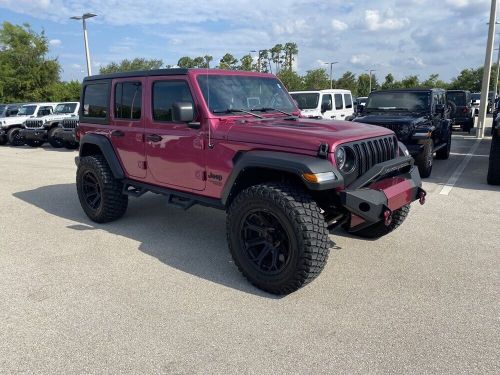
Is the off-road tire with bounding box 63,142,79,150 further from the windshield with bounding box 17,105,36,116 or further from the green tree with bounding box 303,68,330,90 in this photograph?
the green tree with bounding box 303,68,330,90

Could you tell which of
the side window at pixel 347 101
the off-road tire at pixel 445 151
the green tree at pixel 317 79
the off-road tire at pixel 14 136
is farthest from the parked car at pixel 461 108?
the green tree at pixel 317 79

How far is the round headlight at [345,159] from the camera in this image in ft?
10.9

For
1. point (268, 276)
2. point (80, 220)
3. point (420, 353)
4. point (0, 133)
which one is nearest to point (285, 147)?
point (268, 276)

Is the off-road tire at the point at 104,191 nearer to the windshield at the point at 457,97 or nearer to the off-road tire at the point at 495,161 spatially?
the off-road tire at the point at 495,161

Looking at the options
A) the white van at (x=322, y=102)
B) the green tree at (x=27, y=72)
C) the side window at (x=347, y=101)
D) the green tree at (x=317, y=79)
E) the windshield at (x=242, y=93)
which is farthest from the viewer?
the green tree at (x=317, y=79)

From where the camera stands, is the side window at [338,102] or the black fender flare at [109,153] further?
the side window at [338,102]

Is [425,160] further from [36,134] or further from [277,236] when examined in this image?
[36,134]

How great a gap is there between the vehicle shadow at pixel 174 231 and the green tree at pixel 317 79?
134 ft

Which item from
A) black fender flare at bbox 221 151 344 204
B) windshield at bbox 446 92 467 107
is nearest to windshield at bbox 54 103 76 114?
black fender flare at bbox 221 151 344 204

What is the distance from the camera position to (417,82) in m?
54.8

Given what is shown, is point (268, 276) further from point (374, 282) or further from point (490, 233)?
point (490, 233)

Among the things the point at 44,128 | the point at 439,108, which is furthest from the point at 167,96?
the point at 44,128

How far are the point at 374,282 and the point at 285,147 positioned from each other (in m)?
1.48

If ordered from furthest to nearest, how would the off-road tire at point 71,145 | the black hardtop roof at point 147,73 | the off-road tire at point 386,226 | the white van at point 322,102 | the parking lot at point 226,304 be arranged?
the off-road tire at point 71,145
the white van at point 322,102
the off-road tire at point 386,226
the black hardtop roof at point 147,73
the parking lot at point 226,304
